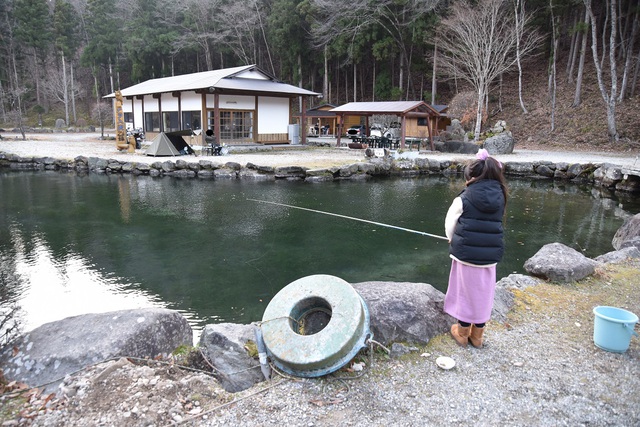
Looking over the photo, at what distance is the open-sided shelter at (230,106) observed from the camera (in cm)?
1686

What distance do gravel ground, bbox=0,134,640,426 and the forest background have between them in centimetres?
1618

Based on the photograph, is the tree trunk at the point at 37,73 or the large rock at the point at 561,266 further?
the tree trunk at the point at 37,73

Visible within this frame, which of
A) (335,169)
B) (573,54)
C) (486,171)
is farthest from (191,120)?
(573,54)

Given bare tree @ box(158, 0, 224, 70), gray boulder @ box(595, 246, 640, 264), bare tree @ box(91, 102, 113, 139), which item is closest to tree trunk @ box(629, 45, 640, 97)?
gray boulder @ box(595, 246, 640, 264)

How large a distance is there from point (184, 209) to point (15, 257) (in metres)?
3.14

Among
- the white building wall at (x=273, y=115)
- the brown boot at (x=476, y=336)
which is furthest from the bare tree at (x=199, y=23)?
the brown boot at (x=476, y=336)

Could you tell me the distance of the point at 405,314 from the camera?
276cm

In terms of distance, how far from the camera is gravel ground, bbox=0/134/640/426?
2.02 meters

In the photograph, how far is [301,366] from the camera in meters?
2.29

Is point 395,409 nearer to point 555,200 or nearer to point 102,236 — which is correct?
point 102,236

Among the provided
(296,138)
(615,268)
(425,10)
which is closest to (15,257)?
(615,268)

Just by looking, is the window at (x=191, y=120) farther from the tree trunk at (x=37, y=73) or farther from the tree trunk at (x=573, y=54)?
the tree trunk at (x=37, y=73)

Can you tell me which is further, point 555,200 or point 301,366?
point 555,200

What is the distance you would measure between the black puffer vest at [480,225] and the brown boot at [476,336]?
0.42 m
